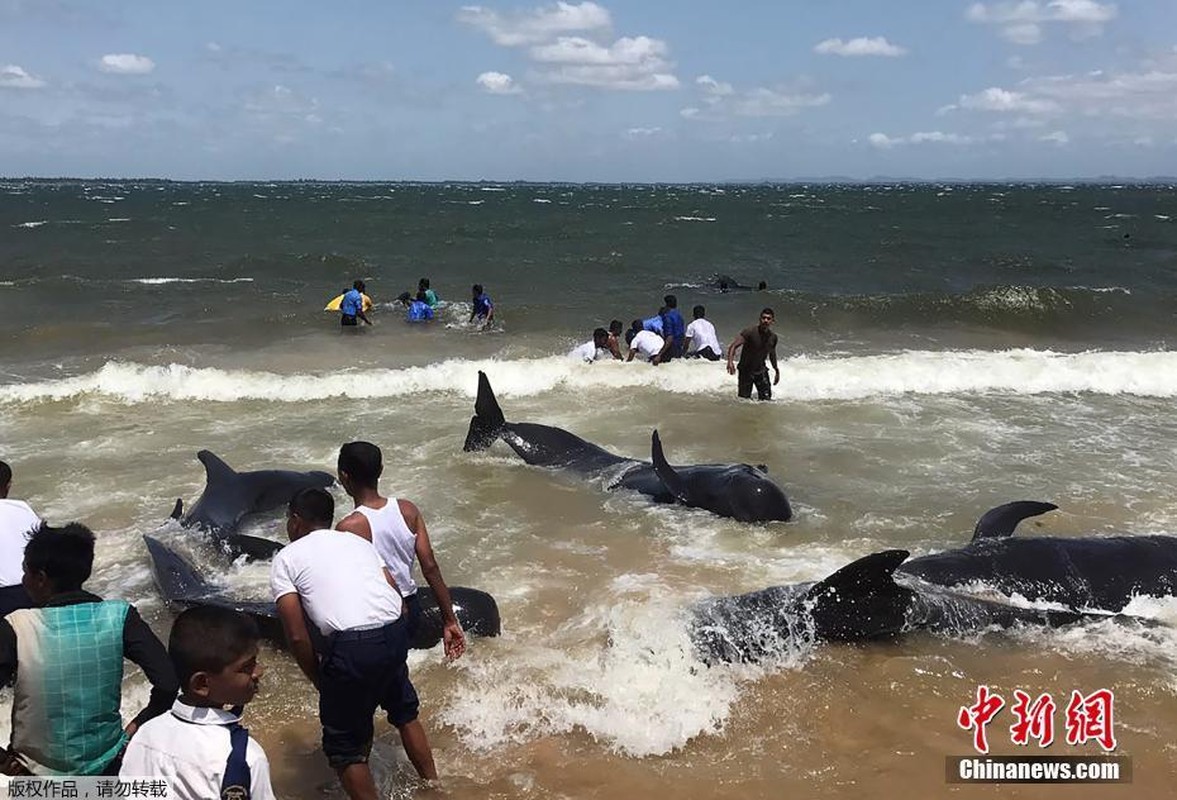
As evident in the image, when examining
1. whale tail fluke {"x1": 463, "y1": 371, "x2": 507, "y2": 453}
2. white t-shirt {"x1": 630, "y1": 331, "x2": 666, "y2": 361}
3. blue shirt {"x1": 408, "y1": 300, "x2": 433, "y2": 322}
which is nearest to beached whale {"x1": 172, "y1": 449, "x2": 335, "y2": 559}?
whale tail fluke {"x1": 463, "y1": 371, "x2": 507, "y2": 453}

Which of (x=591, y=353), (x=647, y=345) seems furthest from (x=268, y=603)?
(x=647, y=345)

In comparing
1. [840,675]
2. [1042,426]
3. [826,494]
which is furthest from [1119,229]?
[840,675]

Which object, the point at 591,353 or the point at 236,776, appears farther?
the point at 591,353

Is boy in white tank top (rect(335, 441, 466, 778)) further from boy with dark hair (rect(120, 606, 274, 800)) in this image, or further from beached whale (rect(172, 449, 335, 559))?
beached whale (rect(172, 449, 335, 559))

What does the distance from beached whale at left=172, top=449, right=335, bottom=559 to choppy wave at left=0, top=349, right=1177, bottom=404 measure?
5.55 meters

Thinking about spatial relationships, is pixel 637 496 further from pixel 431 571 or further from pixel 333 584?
pixel 333 584

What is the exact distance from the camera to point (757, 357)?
46.3 feet

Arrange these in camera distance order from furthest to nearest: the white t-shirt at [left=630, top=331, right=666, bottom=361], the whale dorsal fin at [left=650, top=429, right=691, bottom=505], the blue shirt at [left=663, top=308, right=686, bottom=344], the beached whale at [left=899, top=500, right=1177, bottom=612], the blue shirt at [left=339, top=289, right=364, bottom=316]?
the blue shirt at [left=339, top=289, right=364, bottom=316]
the blue shirt at [left=663, top=308, right=686, bottom=344]
the white t-shirt at [left=630, top=331, right=666, bottom=361]
the whale dorsal fin at [left=650, top=429, right=691, bottom=505]
the beached whale at [left=899, top=500, right=1177, bottom=612]

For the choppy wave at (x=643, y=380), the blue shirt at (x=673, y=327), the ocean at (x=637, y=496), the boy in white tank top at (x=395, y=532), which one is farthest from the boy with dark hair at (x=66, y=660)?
the blue shirt at (x=673, y=327)

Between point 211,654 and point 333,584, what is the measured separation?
1.19m

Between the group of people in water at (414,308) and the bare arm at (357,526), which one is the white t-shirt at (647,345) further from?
the bare arm at (357,526)

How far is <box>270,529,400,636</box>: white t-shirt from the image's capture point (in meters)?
4.08

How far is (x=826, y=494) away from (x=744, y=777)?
18.2ft

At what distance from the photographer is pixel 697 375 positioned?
632 inches
